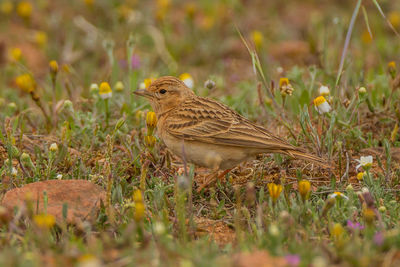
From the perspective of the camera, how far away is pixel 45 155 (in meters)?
6.07

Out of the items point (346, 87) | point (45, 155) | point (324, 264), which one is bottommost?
point (324, 264)

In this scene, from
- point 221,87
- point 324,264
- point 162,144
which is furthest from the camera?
point 221,87

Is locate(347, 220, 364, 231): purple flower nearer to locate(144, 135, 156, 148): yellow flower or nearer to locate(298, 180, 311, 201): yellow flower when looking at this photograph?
locate(298, 180, 311, 201): yellow flower

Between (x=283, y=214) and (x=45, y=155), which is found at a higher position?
(x=45, y=155)

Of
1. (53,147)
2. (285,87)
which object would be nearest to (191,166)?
(53,147)

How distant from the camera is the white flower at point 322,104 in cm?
575

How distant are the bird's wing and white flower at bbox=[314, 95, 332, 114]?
582 mm

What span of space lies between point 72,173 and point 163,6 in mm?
5853

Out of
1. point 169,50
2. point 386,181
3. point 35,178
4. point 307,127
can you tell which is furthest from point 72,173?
point 169,50

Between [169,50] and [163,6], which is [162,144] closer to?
[169,50]

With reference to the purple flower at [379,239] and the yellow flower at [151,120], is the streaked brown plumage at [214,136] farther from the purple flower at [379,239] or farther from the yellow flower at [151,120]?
the purple flower at [379,239]

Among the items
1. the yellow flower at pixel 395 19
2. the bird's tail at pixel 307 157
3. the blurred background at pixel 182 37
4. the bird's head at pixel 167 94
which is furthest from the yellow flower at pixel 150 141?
the yellow flower at pixel 395 19

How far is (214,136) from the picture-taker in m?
5.61

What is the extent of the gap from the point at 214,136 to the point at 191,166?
703mm
